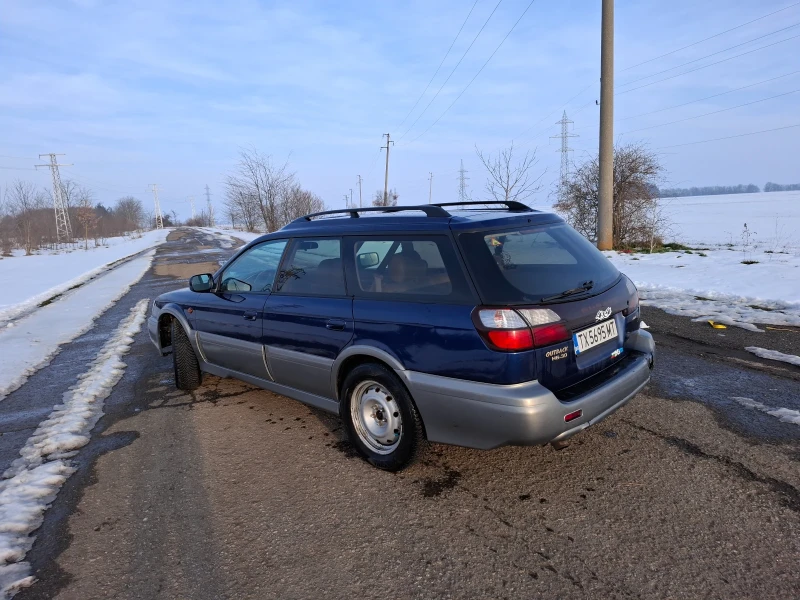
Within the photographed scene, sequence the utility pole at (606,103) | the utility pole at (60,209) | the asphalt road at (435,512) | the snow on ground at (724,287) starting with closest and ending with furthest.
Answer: the asphalt road at (435,512) < the snow on ground at (724,287) < the utility pole at (606,103) < the utility pole at (60,209)

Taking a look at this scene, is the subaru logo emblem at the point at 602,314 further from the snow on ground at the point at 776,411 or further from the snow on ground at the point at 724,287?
the snow on ground at the point at 724,287

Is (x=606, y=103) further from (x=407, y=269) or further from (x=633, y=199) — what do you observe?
(x=407, y=269)

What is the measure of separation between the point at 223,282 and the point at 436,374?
104 inches

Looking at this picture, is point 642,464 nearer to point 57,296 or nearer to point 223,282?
point 223,282

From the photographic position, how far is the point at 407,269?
3.28m

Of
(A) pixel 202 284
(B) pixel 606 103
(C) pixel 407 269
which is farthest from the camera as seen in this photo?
(B) pixel 606 103

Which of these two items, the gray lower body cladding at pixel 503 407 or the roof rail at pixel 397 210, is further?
the roof rail at pixel 397 210

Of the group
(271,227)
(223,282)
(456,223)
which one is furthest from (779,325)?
(271,227)

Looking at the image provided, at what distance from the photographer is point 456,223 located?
3.12 m

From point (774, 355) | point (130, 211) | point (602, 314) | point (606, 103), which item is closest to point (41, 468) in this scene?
point (602, 314)

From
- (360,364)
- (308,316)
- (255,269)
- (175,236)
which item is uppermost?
(175,236)

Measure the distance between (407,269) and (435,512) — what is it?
1435mm

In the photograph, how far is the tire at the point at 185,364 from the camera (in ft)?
16.6

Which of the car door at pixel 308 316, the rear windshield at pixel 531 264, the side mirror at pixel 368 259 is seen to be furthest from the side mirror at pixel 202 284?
the rear windshield at pixel 531 264
